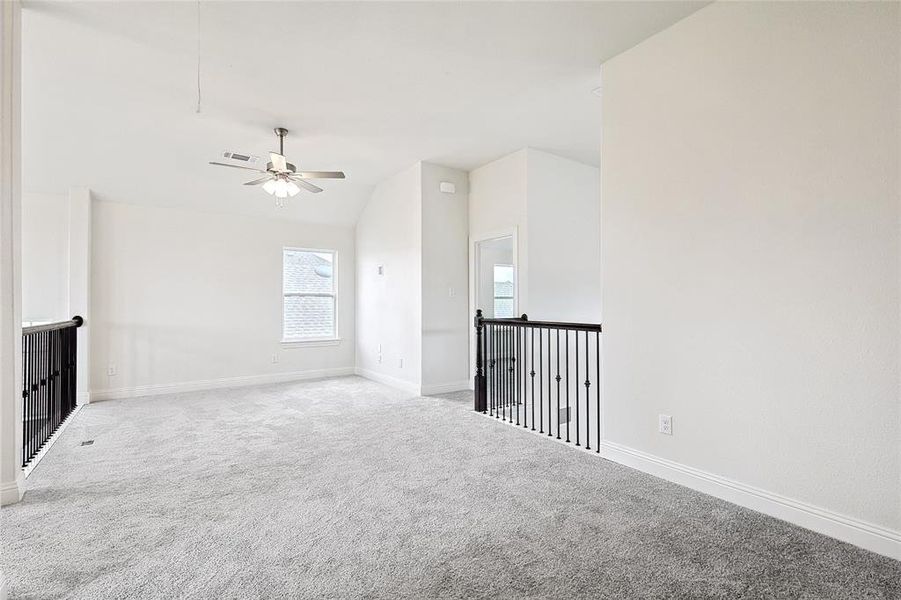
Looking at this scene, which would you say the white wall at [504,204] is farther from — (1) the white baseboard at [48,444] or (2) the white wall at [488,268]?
(1) the white baseboard at [48,444]

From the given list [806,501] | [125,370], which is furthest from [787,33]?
[125,370]

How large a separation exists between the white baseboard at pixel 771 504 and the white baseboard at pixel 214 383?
189 inches

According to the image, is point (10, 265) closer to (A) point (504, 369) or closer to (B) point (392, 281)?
(A) point (504, 369)

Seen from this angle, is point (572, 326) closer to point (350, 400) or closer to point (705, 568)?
point (705, 568)

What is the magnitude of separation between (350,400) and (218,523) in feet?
9.53

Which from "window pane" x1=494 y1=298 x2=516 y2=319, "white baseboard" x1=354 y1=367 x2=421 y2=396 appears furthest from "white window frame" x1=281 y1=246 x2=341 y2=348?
"window pane" x1=494 y1=298 x2=516 y2=319

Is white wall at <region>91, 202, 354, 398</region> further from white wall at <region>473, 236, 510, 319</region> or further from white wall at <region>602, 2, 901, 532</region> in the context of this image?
white wall at <region>602, 2, 901, 532</region>

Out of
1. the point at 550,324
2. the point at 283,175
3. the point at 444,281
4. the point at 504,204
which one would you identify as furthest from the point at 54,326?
the point at 504,204

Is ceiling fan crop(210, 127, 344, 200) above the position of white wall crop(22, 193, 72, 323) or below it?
above

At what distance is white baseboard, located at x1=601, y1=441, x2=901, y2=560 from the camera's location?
6.54 ft

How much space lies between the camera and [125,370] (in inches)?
214

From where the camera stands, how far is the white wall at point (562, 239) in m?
5.09

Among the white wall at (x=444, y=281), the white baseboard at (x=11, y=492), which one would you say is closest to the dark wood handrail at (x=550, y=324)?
the white wall at (x=444, y=281)

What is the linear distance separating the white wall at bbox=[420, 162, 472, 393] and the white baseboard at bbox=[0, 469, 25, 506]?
3633 millimetres
